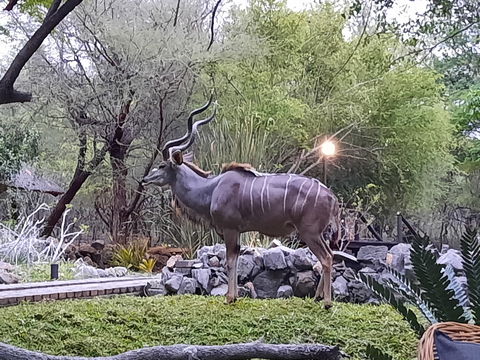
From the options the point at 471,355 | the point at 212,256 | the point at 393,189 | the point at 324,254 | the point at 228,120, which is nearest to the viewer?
the point at 471,355

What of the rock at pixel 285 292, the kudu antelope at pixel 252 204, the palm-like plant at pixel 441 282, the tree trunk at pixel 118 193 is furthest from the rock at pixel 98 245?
the palm-like plant at pixel 441 282

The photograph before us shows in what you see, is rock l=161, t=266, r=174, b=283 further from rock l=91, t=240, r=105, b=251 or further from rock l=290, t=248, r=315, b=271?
rock l=91, t=240, r=105, b=251

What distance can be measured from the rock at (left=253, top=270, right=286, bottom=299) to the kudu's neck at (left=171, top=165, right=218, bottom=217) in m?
1.03

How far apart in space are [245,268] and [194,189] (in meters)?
1.06

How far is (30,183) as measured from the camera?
9211mm

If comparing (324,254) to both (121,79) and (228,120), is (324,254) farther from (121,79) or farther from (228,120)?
(121,79)

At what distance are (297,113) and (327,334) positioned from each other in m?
5.08

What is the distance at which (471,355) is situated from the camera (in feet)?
4.14

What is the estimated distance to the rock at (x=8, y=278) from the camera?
5.35 metres

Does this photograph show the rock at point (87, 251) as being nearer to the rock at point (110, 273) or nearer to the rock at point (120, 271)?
the rock at point (120, 271)

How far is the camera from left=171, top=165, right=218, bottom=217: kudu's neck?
3.92 meters

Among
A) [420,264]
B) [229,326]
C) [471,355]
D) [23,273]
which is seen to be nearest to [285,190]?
[229,326]

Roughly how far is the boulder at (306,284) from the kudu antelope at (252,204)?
21.0 inches

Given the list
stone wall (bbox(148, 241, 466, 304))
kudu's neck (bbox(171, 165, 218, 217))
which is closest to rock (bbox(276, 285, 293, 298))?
stone wall (bbox(148, 241, 466, 304))
